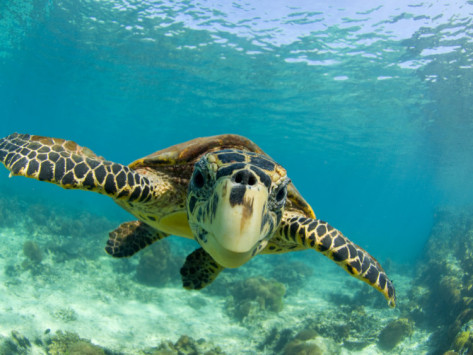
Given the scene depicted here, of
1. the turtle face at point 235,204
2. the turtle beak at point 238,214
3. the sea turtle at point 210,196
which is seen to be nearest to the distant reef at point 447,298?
the sea turtle at point 210,196

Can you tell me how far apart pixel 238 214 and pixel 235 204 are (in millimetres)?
71

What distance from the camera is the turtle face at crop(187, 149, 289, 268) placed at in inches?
82.3

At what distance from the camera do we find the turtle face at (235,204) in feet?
6.86

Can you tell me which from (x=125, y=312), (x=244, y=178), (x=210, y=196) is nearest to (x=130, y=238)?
(x=210, y=196)

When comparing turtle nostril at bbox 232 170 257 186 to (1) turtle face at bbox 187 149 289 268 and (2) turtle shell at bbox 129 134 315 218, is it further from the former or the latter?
(2) turtle shell at bbox 129 134 315 218

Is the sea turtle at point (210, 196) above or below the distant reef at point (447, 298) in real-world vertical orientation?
above

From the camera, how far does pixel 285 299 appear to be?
12930mm

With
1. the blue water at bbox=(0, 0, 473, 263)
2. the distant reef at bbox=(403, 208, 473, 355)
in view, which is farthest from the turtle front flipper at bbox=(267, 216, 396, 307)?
the blue water at bbox=(0, 0, 473, 263)

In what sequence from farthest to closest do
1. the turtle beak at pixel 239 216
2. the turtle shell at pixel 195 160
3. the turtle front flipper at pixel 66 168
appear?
the turtle shell at pixel 195 160 → the turtle front flipper at pixel 66 168 → the turtle beak at pixel 239 216

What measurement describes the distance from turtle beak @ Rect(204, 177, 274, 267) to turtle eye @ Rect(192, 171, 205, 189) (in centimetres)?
56

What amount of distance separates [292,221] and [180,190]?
1598 mm

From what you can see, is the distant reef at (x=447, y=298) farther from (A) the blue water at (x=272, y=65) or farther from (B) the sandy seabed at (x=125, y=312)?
(A) the blue water at (x=272, y=65)

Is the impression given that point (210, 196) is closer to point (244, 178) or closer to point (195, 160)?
point (244, 178)

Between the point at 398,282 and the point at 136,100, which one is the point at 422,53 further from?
the point at 136,100
